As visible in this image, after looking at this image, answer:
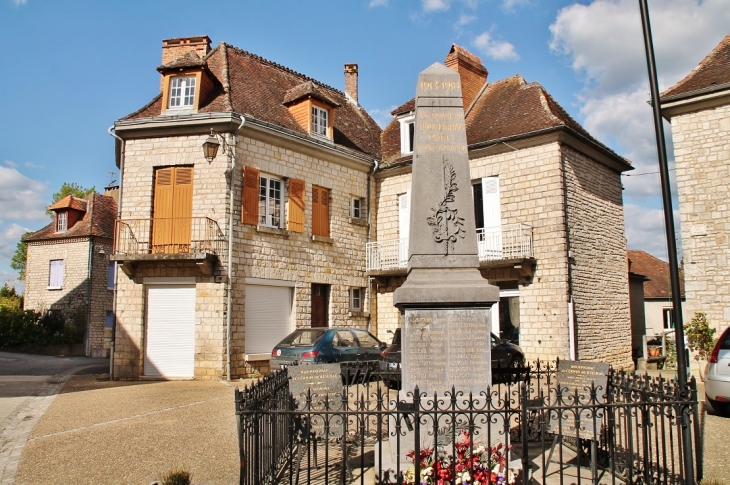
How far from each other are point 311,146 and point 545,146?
652 centimetres

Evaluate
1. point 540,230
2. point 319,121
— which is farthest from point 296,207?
point 540,230

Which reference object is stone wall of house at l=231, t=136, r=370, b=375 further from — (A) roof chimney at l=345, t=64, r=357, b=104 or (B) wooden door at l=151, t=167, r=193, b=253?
(A) roof chimney at l=345, t=64, r=357, b=104

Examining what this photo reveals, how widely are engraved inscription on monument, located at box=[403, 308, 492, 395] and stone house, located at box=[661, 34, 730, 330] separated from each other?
31.3 ft

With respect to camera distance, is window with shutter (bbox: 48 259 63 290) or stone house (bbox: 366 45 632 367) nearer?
stone house (bbox: 366 45 632 367)

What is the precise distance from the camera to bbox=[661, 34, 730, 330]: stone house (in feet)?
42.2

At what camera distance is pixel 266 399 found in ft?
16.7

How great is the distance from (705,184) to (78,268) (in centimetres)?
2518

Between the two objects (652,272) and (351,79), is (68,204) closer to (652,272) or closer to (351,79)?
(351,79)

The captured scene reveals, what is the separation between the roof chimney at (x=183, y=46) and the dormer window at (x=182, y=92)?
107 inches

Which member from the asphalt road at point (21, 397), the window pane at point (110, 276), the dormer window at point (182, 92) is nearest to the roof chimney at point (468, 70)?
the dormer window at point (182, 92)

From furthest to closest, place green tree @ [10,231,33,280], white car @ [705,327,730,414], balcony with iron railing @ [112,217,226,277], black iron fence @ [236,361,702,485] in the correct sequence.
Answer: green tree @ [10,231,33,280]
balcony with iron railing @ [112,217,226,277]
white car @ [705,327,730,414]
black iron fence @ [236,361,702,485]

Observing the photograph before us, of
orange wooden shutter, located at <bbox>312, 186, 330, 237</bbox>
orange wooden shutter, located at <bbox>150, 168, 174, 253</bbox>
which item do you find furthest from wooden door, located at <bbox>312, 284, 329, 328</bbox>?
orange wooden shutter, located at <bbox>150, 168, 174, 253</bbox>

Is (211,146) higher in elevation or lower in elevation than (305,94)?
lower

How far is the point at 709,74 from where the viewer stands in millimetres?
13570
